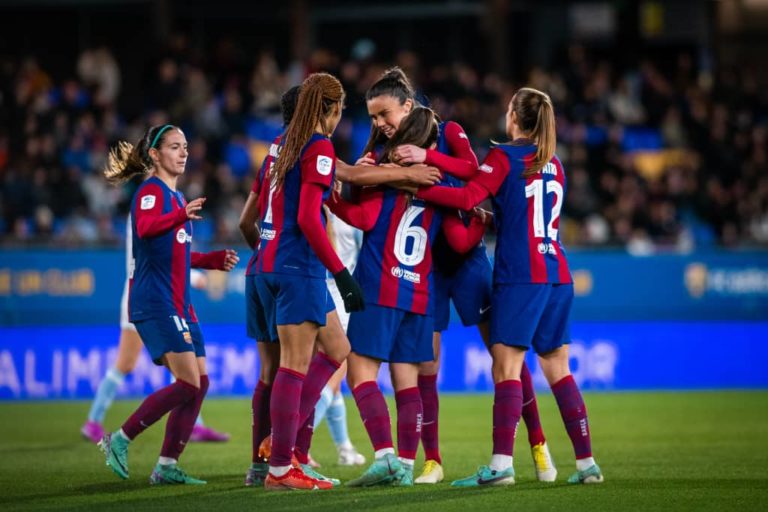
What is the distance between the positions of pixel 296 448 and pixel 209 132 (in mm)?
13653

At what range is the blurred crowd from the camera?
18031 mm

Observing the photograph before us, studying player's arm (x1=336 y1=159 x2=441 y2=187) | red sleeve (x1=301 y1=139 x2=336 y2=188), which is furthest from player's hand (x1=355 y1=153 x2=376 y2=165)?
red sleeve (x1=301 y1=139 x2=336 y2=188)

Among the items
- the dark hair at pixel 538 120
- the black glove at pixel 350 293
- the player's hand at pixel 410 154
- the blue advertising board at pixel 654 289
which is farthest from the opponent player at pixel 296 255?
the blue advertising board at pixel 654 289

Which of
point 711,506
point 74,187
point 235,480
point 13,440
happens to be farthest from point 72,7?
point 711,506

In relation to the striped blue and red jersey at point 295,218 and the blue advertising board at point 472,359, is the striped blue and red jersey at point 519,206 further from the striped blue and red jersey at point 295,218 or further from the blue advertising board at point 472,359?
the blue advertising board at point 472,359

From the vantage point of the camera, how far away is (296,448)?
7.71 meters

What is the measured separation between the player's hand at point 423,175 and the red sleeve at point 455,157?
0.09 meters

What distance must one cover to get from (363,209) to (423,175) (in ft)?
1.36

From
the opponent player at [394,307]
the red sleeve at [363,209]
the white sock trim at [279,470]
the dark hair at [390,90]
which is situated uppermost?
the dark hair at [390,90]

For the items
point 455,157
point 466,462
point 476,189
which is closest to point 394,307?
point 476,189

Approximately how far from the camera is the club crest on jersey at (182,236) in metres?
7.93

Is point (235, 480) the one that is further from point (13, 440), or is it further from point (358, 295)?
point (13, 440)

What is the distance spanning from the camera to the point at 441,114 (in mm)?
20469

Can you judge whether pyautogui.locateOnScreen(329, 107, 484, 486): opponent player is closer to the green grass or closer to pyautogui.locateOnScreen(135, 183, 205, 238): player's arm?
the green grass
